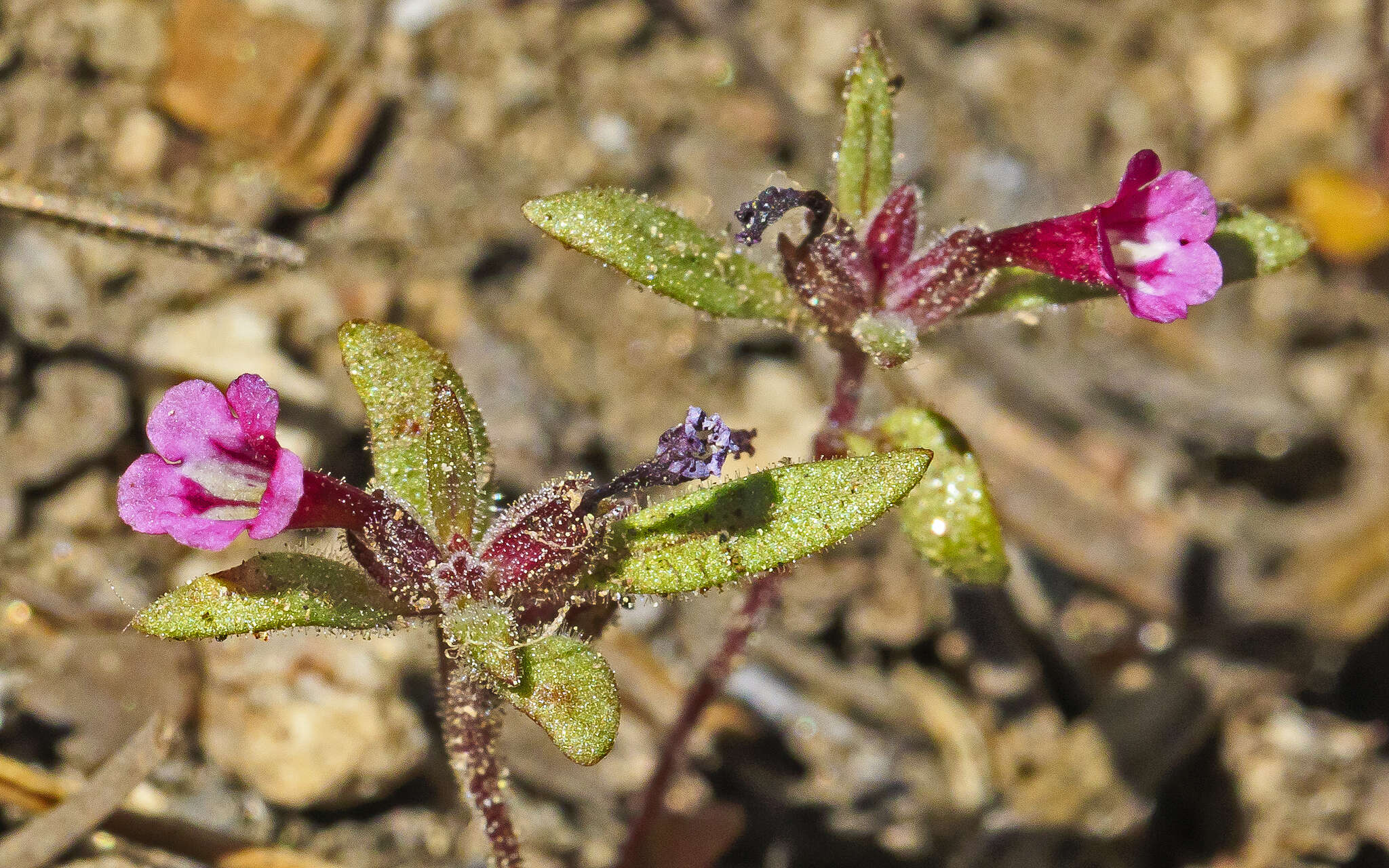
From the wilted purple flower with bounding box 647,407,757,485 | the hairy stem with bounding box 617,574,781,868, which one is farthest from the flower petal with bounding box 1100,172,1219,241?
the hairy stem with bounding box 617,574,781,868

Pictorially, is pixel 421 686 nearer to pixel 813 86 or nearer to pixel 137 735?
pixel 137 735

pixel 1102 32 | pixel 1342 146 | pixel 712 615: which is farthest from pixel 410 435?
pixel 1342 146

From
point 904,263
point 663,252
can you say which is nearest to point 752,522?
point 663,252

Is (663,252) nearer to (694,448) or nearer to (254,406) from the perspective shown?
(694,448)

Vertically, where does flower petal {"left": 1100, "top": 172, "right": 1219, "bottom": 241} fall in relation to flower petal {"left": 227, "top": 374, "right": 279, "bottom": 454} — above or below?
above

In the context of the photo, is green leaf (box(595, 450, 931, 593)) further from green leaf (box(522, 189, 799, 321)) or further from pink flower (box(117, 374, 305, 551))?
pink flower (box(117, 374, 305, 551))

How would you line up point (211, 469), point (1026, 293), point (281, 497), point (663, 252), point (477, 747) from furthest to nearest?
1. point (1026, 293)
2. point (663, 252)
3. point (477, 747)
4. point (211, 469)
5. point (281, 497)

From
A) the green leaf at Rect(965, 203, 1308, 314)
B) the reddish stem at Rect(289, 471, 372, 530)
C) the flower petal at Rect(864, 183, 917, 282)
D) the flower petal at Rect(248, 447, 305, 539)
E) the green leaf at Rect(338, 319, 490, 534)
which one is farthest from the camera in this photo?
the green leaf at Rect(965, 203, 1308, 314)
